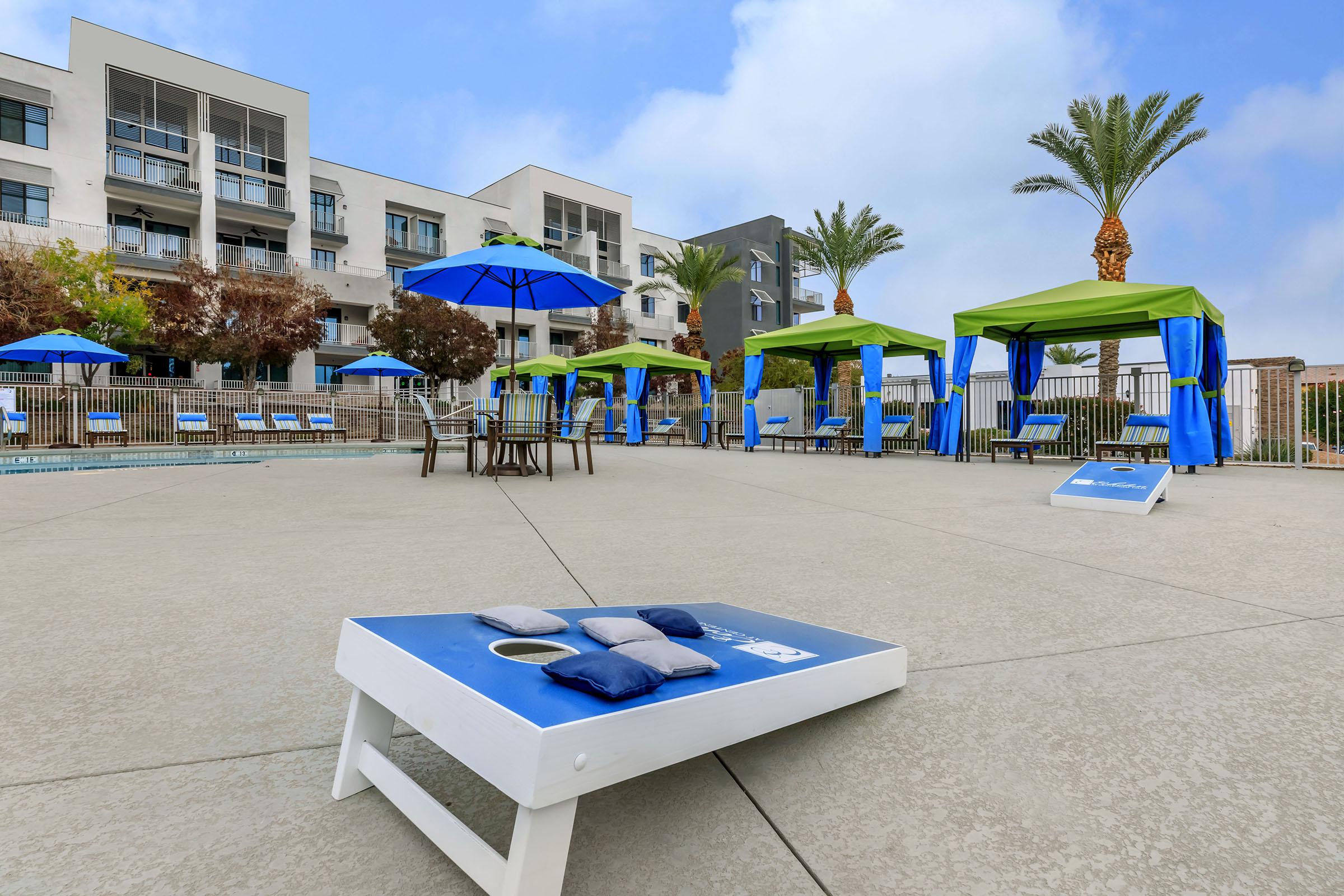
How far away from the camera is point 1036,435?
12258 millimetres

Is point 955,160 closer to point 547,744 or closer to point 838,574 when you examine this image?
point 838,574

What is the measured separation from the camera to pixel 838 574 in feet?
10.6

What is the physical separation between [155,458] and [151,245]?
19462 millimetres

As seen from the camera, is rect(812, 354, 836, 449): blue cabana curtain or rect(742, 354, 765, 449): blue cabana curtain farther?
rect(812, 354, 836, 449): blue cabana curtain

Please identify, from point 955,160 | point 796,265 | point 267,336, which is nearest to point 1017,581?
point 955,160

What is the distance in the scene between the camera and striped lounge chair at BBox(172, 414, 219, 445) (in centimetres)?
1727

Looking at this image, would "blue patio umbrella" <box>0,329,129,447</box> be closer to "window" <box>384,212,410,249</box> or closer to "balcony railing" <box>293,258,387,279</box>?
"balcony railing" <box>293,258,387,279</box>

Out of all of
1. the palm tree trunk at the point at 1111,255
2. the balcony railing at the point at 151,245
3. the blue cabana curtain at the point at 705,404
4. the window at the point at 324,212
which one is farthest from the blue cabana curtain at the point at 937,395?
the window at the point at 324,212

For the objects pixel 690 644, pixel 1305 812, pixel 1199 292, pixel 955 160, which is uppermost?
pixel 955 160

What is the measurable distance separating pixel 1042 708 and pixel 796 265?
51.3 metres

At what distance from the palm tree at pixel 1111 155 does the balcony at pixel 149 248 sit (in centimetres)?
2860

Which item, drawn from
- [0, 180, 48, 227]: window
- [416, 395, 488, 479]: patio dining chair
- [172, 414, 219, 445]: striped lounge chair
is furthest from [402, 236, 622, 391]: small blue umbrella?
[0, 180, 48, 227]: window

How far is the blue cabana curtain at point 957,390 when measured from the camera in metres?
12.1

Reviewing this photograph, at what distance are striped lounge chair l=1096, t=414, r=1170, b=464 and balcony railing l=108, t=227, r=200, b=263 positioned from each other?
30.1m
